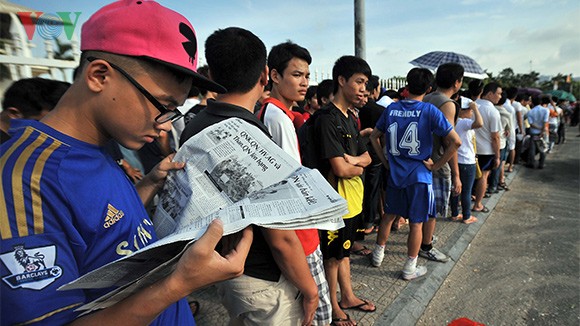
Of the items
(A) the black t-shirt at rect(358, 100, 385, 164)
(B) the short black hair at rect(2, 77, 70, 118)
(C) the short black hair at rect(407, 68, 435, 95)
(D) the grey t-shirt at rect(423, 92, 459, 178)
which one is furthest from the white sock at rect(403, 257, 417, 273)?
(B) the short black hair at rect(2, 77, 70, 118)

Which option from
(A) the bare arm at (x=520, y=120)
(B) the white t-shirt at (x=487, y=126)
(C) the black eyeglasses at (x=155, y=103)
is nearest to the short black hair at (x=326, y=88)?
(B) the white t-shirt at (x=487, y=126)

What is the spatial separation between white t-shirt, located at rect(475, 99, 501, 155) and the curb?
157 centimetres

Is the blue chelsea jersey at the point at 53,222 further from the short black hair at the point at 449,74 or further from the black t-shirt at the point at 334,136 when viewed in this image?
the short black hair at the point at 449,74

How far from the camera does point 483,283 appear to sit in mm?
3467

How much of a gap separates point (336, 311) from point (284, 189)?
2085mm

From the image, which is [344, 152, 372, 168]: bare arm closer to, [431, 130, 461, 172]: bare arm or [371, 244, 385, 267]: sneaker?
[431, 130, 461, 172]: bare arm

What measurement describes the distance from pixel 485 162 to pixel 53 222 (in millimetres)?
6150

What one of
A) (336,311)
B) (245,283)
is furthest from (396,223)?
(245,283)

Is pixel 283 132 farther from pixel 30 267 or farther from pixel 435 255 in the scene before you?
pixel 435 255

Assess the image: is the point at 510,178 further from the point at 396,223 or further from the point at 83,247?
the point at 83,247

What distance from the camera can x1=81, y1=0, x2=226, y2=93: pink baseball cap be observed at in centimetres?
91

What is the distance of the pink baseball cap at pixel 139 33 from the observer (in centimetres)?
91

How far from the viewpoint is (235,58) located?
5.21 feet

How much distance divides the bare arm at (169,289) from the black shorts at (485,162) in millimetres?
5806
